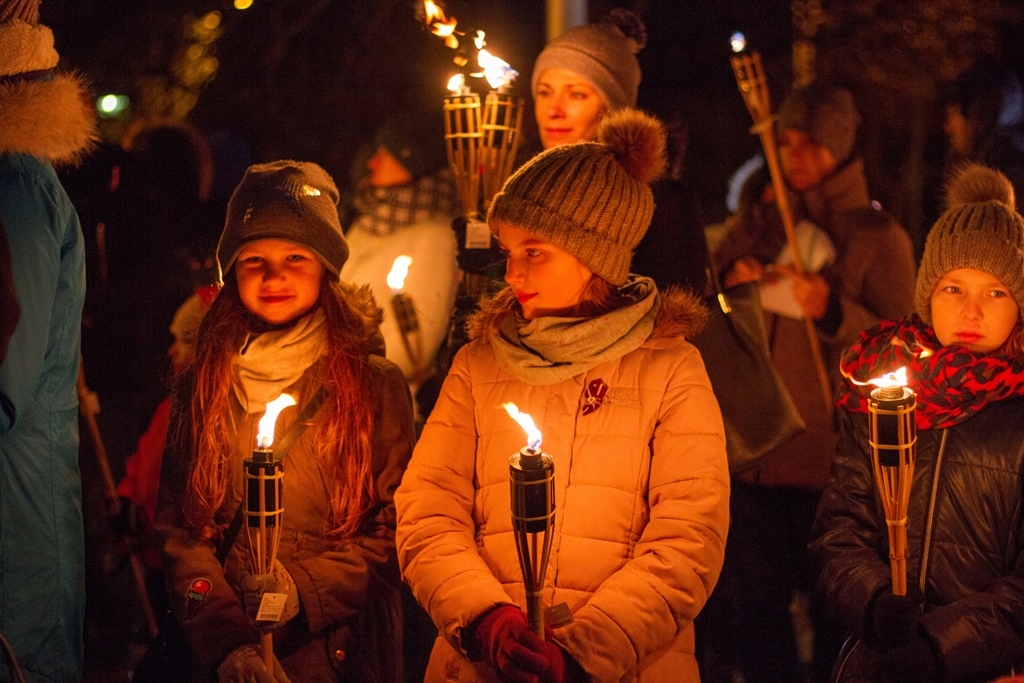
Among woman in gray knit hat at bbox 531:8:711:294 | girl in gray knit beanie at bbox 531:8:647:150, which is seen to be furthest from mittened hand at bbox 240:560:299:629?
girl in gray knit beanie at bbox 531:8:647:150

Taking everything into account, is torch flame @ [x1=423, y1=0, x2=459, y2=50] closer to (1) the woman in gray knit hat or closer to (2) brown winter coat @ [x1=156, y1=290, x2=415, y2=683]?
(1) the woman in gray knit hat

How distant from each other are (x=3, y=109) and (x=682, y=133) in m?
2.80

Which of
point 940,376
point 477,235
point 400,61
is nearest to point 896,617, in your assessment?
point 940,376

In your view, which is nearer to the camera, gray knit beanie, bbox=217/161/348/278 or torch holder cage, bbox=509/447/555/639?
torch holder cage, bbox=509/447/555/639

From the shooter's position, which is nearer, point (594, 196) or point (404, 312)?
point (594, 196)

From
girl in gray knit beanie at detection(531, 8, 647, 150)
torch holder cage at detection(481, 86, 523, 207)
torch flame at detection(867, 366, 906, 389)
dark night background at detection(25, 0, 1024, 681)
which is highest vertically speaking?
dark night background at detection(25, 0, 1024, 681)

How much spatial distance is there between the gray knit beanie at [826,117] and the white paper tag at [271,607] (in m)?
3.62

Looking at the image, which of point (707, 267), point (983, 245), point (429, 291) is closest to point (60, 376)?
point (429, 291)

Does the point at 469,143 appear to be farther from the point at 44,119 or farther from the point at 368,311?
the point at 44,119

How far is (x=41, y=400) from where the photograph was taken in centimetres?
362

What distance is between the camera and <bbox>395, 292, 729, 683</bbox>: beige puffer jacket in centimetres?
317

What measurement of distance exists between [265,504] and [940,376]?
194 centimetres

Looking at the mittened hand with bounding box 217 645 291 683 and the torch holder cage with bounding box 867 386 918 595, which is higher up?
the torch holder cage with bounding box 867 386 918 595

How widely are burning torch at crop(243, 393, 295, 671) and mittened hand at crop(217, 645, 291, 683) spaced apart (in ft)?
0.35
